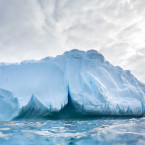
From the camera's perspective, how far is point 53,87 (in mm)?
8156

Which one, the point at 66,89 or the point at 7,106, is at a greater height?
the point at 66,89

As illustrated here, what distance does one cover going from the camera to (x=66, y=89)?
A: 8211mm

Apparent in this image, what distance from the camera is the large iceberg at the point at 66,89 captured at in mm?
7215

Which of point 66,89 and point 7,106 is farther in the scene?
point 66,89

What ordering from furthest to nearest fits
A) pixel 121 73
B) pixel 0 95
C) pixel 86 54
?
pixel 121 73
pixel 86 54
pixel 0 95

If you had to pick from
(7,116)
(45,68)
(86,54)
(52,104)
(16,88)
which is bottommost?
(7,116)

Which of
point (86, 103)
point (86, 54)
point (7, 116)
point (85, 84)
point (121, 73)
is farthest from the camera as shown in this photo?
point (121, 73)

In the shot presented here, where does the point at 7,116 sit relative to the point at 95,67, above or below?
below

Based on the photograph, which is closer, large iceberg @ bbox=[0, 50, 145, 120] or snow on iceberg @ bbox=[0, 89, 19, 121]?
snow on iceberg @ bbox=[0, 89, 19, 121]

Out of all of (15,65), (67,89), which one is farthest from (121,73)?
(15,65)

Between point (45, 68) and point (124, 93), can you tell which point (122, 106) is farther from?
point (45, 68)

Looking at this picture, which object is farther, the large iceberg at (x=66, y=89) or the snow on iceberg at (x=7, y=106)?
the large iceberg at (x=66, y=89)

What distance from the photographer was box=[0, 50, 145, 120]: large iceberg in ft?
23.7

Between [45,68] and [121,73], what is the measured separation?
562cm
